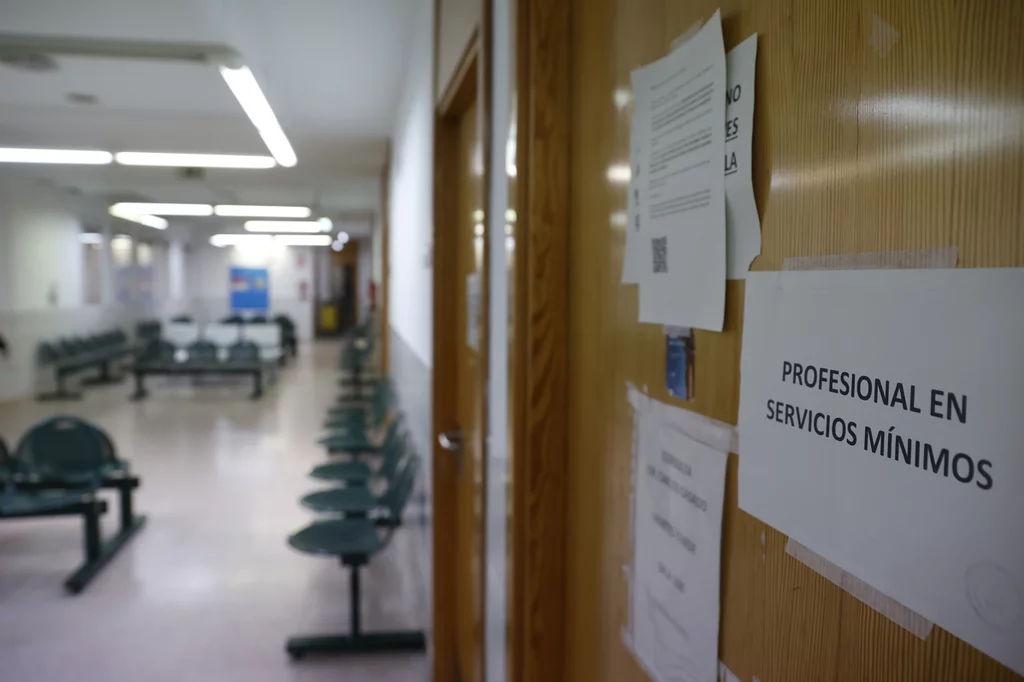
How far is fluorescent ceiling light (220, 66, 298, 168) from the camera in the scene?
13.0ft

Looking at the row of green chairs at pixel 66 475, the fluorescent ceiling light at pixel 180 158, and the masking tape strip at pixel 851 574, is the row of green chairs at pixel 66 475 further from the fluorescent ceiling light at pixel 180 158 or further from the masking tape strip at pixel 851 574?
the masking tape strip at pixel 851 574

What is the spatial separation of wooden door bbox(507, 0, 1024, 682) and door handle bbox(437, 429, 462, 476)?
1185mm

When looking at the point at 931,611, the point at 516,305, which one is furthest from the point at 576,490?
the point at 931,611

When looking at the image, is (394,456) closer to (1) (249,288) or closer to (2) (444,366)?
(2) (444,366)

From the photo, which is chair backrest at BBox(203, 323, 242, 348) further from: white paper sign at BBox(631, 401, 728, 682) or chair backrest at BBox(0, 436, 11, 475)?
white paper sign at BBox(631, 401, 728, 682)

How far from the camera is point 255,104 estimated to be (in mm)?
4480

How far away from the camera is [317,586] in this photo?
12.4 feet

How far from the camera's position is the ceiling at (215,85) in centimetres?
378

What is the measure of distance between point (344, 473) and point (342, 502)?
2.17 ft

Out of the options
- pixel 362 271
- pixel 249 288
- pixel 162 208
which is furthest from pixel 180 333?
pixel 362 271

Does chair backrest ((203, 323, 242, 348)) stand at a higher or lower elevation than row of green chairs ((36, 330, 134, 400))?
higher

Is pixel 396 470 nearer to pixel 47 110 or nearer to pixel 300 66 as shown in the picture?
pixel 300 66

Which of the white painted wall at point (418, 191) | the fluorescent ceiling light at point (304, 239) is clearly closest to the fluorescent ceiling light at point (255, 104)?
the white painted wall at point (418, 191)

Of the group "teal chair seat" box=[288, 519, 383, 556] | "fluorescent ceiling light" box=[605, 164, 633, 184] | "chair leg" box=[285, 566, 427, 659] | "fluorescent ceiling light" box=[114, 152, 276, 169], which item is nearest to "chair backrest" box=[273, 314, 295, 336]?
"fluorescent ceiling light" box=[114, 152, 276, 169]
